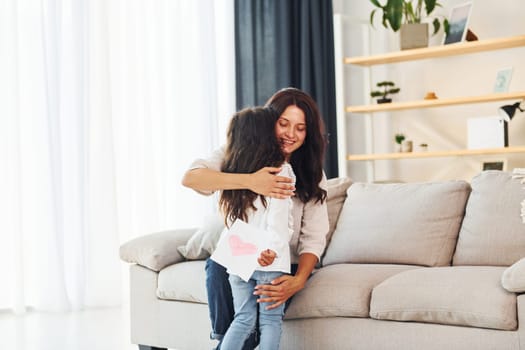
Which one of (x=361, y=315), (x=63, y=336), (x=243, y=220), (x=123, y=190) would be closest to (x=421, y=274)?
(x=361, y=315)

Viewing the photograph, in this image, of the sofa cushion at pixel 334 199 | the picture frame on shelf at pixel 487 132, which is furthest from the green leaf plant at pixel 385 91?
the sofa cushion at pixel 334 199

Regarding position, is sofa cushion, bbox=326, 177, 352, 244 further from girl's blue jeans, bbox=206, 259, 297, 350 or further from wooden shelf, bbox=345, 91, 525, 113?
wooden shelf, bbox=345, 91, 525, 113

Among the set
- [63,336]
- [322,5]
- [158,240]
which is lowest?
[63,336]

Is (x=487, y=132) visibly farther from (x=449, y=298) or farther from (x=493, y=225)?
(x=449, y=298)

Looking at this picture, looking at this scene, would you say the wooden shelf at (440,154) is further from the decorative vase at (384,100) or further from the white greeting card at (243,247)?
the white greeting card at (243,247)

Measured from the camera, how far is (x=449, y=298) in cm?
240

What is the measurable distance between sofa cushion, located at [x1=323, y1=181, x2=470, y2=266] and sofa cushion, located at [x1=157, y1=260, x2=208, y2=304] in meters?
0.49

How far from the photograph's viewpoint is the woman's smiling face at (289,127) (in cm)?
258

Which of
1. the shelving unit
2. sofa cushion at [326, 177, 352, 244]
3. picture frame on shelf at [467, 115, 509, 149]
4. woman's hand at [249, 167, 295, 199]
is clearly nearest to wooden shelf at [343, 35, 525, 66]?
the shelving unit

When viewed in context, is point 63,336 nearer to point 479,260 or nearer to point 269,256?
point 269,256

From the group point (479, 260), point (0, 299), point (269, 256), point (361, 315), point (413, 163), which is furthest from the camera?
point (413, 163)

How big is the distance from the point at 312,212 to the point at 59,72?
238cm

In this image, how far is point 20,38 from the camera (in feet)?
14.7

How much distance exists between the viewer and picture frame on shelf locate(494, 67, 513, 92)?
4.58 meters
